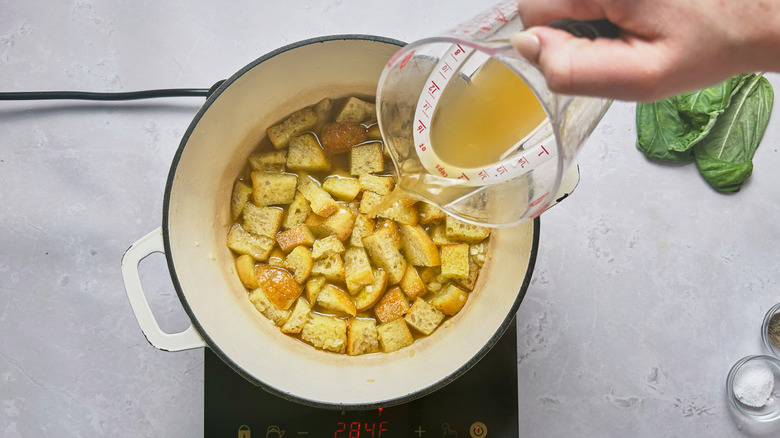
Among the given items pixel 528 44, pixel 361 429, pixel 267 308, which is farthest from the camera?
pixel 267 308

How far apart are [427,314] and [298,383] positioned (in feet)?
1.36

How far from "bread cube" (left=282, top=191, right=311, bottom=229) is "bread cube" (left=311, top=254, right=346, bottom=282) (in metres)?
0.14

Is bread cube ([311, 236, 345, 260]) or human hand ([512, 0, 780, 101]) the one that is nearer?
human hand ([512, 0, 780, 101])

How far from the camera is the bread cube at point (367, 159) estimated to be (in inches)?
71.4

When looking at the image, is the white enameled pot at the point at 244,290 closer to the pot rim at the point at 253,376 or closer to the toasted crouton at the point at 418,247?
the pot rim at the point at 253,376

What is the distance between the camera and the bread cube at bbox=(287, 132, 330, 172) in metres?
1.81

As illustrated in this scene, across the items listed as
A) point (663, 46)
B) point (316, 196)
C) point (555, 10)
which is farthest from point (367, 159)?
point (663, 46)

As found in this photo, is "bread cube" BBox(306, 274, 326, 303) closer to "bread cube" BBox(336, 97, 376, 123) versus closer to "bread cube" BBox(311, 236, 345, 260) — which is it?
"bread cube" BBox(311, 236, 345, 260)

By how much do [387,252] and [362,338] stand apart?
257 millimetres

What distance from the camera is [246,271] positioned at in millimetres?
1786

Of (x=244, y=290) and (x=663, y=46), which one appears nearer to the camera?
(x=663, y=46)

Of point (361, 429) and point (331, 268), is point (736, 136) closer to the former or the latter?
point (331, 268)

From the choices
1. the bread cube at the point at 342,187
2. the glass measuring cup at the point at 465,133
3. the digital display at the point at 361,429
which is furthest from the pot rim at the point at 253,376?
the bread cube at the point at 342,187

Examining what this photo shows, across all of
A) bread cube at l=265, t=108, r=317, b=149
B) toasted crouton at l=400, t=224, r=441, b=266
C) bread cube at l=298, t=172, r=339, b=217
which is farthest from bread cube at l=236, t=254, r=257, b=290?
toasted crouton at l=400, t=224, r=441, b=266
